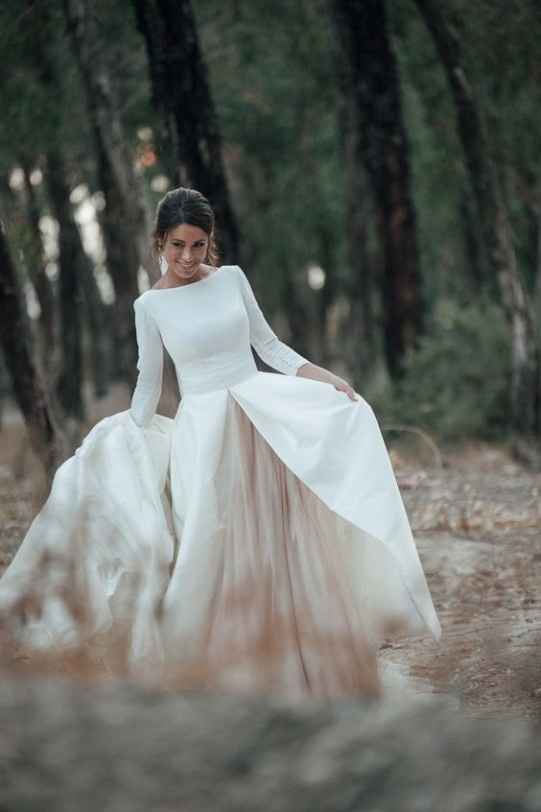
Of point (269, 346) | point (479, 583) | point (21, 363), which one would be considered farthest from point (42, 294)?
point (269, 346)

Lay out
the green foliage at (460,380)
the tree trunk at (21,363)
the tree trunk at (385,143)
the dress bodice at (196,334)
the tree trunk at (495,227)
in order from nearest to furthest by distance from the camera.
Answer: the dress bodice at (196,334) < the tree trunk at (21,363) < the tree trunk at (495,227) < the green foliage at (460,380) < the tree trunk at (385,143)

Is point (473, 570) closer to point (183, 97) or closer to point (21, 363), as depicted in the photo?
point (21, 363)

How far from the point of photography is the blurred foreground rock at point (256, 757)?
6.29 feet

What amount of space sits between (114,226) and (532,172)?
32.8 ft

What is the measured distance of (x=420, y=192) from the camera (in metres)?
28.8

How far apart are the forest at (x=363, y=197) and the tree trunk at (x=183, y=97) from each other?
0.02 meters

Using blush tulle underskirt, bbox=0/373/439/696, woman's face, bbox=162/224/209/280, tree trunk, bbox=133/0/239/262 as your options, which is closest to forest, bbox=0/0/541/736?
tree trunk, bbox=133/0/239/262

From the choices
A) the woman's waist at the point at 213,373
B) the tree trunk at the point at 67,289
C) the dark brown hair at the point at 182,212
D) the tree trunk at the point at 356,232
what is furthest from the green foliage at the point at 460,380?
the dark brown hair at the point at 182,212

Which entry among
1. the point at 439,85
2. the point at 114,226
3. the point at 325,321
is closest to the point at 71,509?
the point at 114,226

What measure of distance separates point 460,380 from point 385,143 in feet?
11.0

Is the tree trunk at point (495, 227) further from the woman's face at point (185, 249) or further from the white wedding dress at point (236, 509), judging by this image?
the woman's face at point (185, 249)

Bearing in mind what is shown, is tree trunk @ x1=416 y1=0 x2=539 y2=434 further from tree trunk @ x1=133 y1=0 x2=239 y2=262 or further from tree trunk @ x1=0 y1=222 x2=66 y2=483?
tree trunk @ x1=0 y1=222 x2=66 y2=483

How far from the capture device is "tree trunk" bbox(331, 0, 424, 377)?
1742 centimetres

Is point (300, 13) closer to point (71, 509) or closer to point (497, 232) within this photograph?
point (497, 232)
